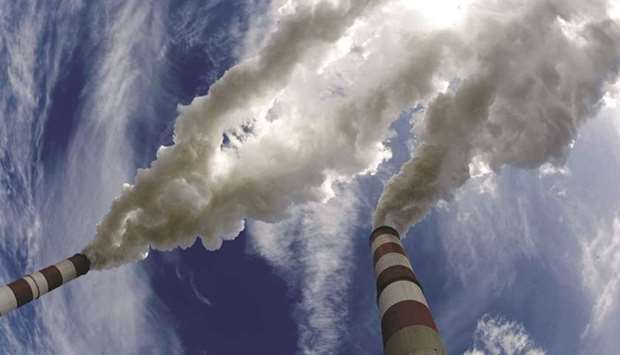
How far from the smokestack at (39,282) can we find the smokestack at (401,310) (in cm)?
1919

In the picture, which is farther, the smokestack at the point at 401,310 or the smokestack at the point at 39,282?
the smokestack at the point at 39,282

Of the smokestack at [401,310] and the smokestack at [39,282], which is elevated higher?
the smokestack at [39,282]

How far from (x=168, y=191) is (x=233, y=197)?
392 centimetres

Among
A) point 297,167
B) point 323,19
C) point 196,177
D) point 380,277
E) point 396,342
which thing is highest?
point 323,19

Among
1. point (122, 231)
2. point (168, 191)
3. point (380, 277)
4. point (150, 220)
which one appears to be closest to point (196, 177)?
point (168, 191)

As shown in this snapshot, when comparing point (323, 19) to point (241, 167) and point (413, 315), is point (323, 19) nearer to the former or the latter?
point (241, 167)

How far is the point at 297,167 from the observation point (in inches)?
1141

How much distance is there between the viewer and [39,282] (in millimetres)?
28969

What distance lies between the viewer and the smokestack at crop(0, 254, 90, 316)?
2661 cm

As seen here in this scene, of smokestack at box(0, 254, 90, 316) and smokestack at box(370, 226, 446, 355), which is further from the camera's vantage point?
smokestack at box(0, 254, 90, 316)

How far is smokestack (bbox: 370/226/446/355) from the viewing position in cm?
1402

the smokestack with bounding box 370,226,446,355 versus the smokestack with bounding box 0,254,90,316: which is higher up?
the smokestack with bounding box 0,254,90,316

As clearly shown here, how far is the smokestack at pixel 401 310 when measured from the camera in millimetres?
14023

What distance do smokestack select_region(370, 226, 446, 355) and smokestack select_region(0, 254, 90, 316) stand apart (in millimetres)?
19191
